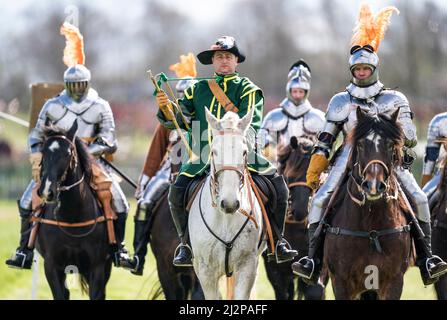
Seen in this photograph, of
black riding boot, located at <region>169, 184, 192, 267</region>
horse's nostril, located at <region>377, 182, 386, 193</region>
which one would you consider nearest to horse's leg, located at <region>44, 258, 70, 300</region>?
black riding boot, located at <region>169, 184, 192, 267</region>

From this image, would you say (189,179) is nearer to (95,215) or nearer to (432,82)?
(95,215)

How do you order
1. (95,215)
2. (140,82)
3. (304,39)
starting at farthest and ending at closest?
(140,82), (304,39), (95,215)

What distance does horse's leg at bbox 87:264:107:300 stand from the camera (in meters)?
12.0

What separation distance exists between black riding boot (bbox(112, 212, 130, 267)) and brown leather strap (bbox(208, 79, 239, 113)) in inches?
112

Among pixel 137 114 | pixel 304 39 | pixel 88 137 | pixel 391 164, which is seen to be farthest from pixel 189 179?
pixel 304 39

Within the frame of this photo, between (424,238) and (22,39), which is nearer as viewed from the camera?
(424,238)

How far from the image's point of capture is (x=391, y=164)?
30.9ft

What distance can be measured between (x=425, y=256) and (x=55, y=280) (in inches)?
160

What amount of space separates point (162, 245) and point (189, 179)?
7.44ft

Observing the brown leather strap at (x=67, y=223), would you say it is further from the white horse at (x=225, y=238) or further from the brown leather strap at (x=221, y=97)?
the brown leather strap at (x=221, y=97)

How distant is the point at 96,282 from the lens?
1198 centimetres

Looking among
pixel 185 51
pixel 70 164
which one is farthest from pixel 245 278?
pixel 185 51

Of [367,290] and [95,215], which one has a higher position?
[95,215]

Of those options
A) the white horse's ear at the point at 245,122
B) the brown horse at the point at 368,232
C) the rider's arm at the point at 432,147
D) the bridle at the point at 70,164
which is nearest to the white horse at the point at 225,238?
the white horse's ear at the point at 245,122
